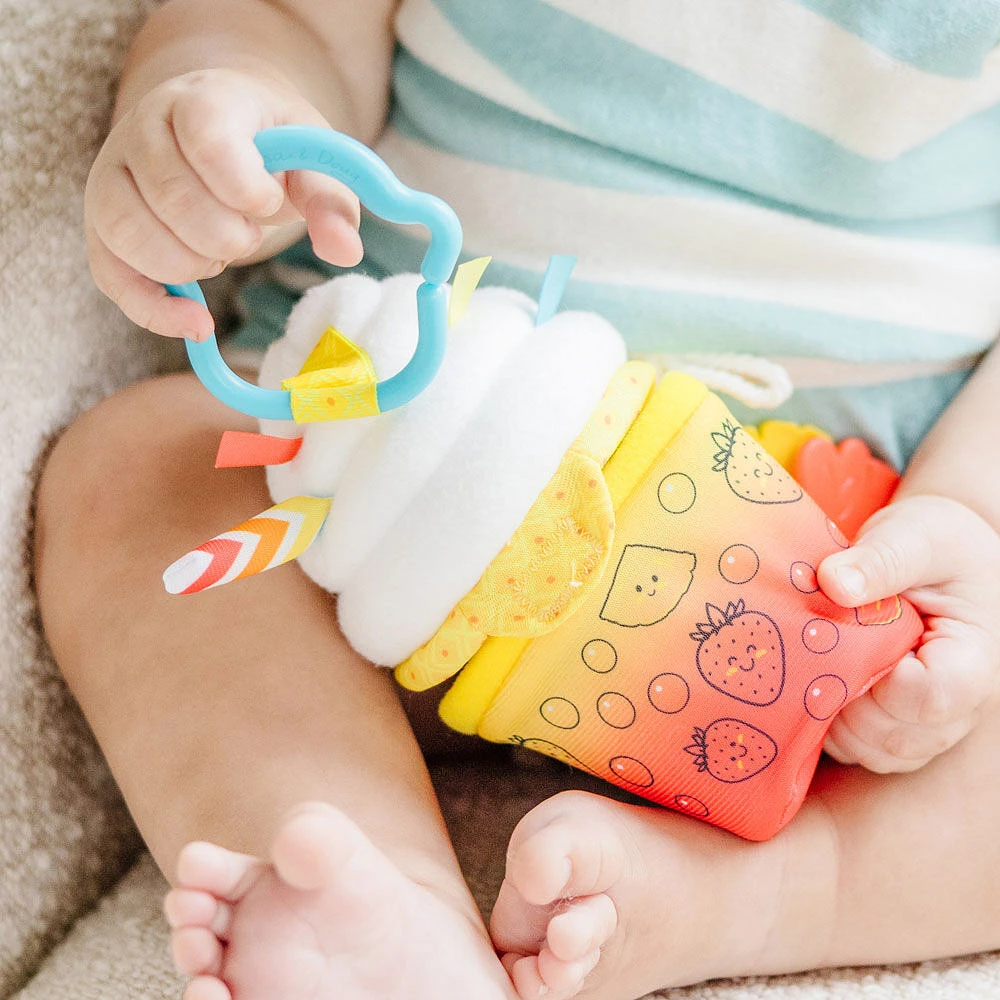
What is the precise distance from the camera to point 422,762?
2.10 feet

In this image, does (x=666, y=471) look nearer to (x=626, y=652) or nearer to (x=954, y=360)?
(x=626, y=652)

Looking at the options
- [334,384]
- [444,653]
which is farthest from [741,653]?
[334,384]

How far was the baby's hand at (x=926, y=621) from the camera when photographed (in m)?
0.60

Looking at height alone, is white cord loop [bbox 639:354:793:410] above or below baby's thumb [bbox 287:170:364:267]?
below

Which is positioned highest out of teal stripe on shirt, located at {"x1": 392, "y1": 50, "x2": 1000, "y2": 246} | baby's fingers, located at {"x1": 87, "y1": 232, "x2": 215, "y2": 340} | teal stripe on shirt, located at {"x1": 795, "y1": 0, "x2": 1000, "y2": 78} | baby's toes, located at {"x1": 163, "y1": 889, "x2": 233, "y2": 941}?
teal stripe on shirt, located at {"x1": 795, "y1": 0, "x2": 1000, "y2": 78}

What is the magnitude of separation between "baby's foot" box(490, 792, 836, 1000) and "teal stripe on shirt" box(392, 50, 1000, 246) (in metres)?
0.43

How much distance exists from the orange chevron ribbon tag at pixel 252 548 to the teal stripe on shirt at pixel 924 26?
0.48 metres

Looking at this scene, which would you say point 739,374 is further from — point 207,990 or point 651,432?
point 207,990

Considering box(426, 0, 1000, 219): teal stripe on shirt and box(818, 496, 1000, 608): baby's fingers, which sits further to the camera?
box(426, 0, 1000, 219): teal stripe on shirt

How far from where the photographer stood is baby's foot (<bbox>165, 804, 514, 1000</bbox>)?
1.41ft

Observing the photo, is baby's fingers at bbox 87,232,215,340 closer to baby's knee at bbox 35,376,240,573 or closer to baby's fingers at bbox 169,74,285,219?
baby's fingers at bbox 169,74,285,219

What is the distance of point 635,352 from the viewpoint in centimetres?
75

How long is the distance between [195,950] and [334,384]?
277 millimetres

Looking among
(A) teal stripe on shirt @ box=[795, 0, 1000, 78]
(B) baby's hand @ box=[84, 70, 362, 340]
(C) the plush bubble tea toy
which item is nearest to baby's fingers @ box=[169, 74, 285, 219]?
(B) baby's hand @ box=[84, 70, 362, 340]
